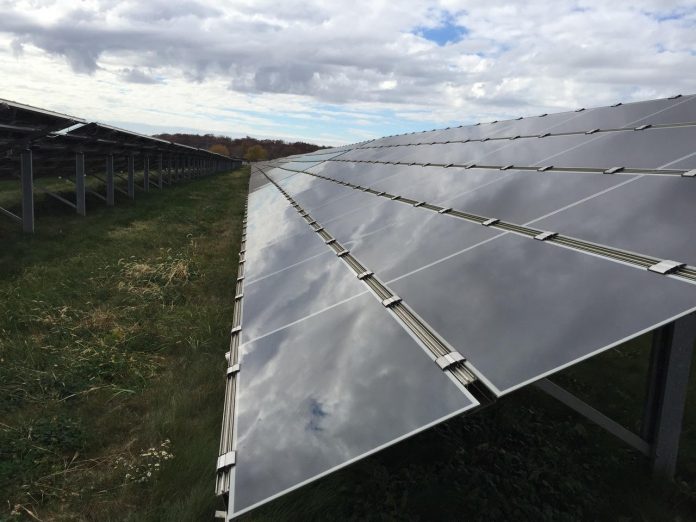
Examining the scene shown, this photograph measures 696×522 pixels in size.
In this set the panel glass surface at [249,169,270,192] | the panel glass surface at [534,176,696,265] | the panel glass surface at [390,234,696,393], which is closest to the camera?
the panel glass surface at [390,234,696,393]

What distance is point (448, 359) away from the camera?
3.91m

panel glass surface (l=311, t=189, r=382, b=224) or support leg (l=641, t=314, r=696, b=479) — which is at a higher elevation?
panel glass surface (l=311, t=189, r=382, b=224)

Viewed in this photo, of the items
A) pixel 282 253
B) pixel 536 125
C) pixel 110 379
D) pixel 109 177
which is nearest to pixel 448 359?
pixel 110 379

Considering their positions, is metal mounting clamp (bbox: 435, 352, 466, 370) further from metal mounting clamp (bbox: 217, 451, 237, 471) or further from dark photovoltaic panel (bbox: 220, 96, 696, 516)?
metal mounting clamp (bbox: 217, 451, 237, 471)

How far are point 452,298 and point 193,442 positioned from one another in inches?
135

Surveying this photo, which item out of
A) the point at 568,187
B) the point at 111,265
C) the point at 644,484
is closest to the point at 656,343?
the point at 644,484

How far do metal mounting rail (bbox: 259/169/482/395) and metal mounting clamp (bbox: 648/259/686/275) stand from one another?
1651 mm

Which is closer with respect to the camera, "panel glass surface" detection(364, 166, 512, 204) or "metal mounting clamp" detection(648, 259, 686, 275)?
"metal mounting clamp" detection(648, 259, 686, 275)

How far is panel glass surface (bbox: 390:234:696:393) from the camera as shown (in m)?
3.45

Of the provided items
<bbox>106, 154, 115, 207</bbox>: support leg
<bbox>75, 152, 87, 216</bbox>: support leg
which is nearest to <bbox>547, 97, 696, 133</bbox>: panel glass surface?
<bbox>75, 152, 87, 216</bbox>: support leg

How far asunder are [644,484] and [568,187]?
398 centimetres

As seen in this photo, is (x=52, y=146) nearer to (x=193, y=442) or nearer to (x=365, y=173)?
(x=365, y=173)

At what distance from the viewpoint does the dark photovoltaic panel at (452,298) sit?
3555 millimetres

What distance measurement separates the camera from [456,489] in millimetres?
5145
